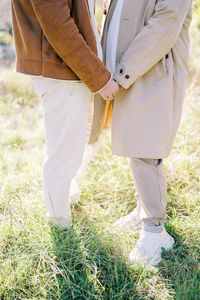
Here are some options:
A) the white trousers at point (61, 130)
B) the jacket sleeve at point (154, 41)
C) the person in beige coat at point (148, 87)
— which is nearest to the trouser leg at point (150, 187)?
the person in beige coat at point (148, 87)

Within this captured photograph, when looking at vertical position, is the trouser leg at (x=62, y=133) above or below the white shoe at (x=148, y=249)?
above

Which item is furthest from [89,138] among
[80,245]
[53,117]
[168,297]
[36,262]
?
[168,297]

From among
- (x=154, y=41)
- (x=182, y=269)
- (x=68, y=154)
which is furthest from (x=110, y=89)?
(x=182, y=269)

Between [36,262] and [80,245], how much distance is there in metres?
0.29

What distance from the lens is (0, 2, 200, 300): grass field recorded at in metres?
1.78

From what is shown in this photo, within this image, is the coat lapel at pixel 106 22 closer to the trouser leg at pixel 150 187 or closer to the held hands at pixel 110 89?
the held hands at pixel 110 89

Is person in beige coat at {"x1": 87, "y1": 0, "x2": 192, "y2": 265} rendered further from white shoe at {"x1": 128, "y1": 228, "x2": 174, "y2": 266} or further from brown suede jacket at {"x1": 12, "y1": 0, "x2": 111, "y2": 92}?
brown suede jacket at {"x1": 12, "y1": 0, "x2": 111, "y2": 92}

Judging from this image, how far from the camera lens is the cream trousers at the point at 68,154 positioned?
1.88 metres

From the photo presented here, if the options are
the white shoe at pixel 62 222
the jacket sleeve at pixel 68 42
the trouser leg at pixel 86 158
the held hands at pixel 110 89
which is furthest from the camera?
the trouser leg at pixel 86 158

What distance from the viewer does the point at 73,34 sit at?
166 cm

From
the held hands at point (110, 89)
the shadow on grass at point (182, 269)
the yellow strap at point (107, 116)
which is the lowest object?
the shadow on grass at point (182, 269)

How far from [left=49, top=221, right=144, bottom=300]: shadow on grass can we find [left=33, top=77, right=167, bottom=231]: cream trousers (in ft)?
0.71

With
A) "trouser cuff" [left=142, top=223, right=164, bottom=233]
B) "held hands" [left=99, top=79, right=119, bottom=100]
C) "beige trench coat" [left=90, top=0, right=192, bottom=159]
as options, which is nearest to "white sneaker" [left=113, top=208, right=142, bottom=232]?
"trouser cuff" [left=142, top=223, right=164, bottom=233]

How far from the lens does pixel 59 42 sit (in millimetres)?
1669
